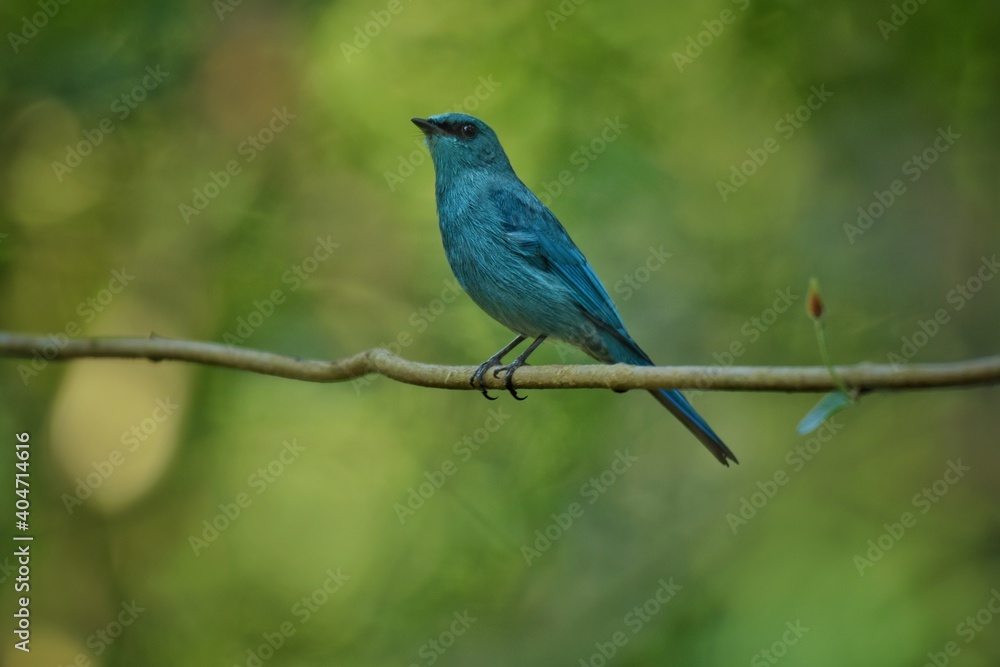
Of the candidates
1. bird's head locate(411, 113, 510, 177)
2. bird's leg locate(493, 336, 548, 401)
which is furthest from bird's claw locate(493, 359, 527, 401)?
bird's head locate(411, 113, 510, 177)

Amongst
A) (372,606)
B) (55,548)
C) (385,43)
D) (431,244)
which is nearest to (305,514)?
(372,606)

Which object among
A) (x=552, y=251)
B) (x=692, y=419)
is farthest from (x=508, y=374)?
(x=552, y=251)

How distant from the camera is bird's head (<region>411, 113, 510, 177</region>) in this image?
5.38 metres

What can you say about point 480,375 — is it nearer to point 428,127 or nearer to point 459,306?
point 428,127

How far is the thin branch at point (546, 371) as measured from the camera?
2.01 meters

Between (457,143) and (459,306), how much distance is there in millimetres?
1815

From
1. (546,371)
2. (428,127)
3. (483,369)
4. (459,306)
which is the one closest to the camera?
(546,371)

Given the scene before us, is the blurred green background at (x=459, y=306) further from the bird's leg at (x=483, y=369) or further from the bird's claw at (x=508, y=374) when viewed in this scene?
the bird's claw at (x=508, y=374)

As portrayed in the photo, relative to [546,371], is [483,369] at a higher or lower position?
lower

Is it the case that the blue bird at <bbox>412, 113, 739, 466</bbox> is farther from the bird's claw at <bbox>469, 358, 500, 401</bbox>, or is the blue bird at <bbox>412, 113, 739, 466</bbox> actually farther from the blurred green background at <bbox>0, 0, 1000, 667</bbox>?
the blurred green background at <bbox>0, 0, 1000, 667</bbox>

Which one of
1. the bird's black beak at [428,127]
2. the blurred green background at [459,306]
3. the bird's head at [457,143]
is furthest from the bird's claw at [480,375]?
the blurred green background at [459,306]

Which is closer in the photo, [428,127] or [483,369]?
[483,369]

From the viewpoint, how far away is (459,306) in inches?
276

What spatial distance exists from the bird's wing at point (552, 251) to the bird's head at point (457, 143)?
10.4 inches
